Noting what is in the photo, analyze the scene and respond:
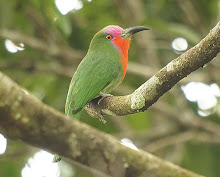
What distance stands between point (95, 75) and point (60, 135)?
204 cm

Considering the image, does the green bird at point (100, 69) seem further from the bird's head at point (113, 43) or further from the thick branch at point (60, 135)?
the thick branch at point (60, 135)

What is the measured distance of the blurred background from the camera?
5.37 metres

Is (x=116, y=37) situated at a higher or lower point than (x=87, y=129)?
higher

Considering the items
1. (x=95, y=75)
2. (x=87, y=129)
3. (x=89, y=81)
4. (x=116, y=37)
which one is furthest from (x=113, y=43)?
(x=87, y=129)

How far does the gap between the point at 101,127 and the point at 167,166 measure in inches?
142

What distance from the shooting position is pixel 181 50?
6102 millimetres

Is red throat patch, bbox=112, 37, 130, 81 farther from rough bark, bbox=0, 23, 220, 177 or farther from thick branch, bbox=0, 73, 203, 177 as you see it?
thick branch, bbox=0, 73, 203, 177

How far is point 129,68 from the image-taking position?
18.2ft

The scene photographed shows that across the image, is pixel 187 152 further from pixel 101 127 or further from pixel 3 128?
pixel 3 128

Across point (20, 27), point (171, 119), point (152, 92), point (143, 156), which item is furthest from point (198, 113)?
point (143, 156)

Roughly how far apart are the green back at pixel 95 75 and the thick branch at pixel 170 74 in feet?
1.60

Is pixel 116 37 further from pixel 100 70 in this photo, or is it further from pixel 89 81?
pixel 89 81

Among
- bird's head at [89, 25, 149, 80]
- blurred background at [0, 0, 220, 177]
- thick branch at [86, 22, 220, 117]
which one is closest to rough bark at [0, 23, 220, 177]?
thick branch at [86, 22, 220, 117]

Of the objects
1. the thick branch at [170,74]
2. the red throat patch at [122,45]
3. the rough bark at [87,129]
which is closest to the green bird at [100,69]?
the red throat patch at [122,45]
